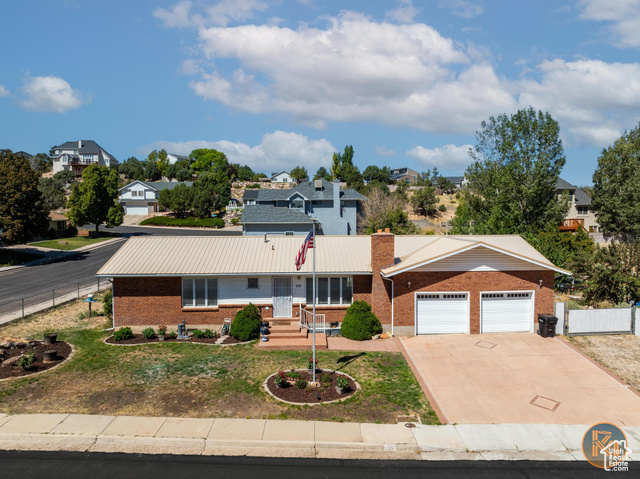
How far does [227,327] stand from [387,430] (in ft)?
37.4

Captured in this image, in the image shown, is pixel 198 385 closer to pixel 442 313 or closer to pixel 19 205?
pixel 442 313

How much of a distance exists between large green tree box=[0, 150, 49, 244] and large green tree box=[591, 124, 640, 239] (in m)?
64.6

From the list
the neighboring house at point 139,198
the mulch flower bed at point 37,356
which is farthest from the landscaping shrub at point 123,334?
the neighboring house at point 139,198

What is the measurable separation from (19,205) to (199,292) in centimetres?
3332

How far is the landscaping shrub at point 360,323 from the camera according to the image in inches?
824

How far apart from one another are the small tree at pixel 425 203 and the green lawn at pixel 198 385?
6610 centimetres

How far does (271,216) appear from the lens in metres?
51.4

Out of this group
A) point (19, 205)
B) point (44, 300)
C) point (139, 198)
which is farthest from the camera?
point (139, 198)

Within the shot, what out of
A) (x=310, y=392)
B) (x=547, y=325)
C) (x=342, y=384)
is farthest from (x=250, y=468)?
(x=547, y=325)

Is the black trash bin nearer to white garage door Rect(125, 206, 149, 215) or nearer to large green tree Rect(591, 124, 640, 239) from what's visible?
large green tree Rect(591, 124, 640, 239)

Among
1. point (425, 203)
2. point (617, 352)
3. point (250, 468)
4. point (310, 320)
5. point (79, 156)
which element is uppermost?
point (79, 156)

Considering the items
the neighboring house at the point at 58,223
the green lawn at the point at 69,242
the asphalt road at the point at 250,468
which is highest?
the neighboring house at the point at 58,223

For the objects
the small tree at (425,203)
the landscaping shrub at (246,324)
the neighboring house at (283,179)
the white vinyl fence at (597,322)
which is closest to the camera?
the landscaping shrub at (246,324)

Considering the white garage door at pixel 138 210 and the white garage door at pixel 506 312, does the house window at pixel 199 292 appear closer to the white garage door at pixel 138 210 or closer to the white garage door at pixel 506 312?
the white garage door at pixel 506 312
